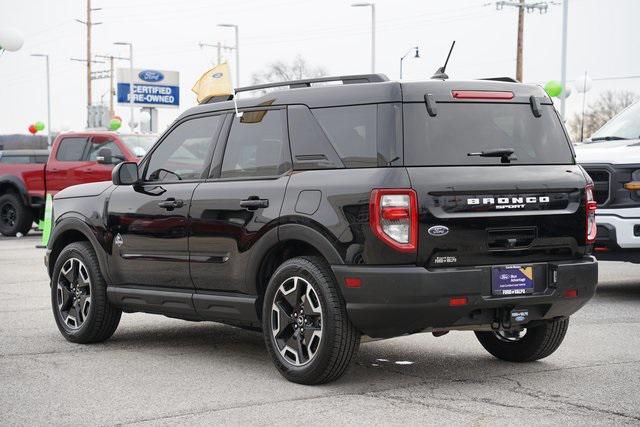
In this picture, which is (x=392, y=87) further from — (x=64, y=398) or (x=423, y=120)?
(x=64, y=398)

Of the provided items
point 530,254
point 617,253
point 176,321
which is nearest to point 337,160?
point 530,254

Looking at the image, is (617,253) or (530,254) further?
(617,253)

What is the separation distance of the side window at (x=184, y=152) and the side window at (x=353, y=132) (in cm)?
118

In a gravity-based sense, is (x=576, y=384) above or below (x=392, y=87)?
below

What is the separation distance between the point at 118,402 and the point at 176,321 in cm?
364

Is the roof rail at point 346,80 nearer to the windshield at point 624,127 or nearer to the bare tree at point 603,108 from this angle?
the windshield at point 624,127

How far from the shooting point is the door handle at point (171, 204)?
25.3 ft

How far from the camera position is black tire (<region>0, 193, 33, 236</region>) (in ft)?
75.3

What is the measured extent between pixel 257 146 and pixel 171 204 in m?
0.86

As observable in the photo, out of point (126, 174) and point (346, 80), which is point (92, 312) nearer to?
point (126, 174)

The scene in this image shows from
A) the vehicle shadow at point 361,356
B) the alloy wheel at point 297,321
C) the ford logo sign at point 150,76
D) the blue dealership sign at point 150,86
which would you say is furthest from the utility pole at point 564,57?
the ford logo sign at point 150,76

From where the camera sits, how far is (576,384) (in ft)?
22.2

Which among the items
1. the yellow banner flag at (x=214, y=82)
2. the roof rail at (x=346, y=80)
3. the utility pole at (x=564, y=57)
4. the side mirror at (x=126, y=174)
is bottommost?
the side mirror at (x=126, y=174)

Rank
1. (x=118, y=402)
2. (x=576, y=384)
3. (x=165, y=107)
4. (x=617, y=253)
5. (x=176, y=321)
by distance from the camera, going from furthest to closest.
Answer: (x=165, y=107) < (x=617, y=253) < (x=176, y=321) < (x=576, y=384) < (x=118, y=402)
